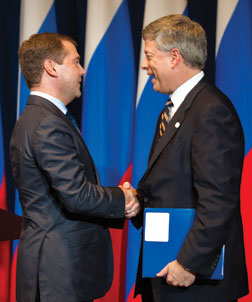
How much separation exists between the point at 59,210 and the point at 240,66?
4.53 feet

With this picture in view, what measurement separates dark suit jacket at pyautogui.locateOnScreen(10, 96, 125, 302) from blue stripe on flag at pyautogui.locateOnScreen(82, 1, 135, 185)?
933 millimetres

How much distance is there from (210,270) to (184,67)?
0.71 m

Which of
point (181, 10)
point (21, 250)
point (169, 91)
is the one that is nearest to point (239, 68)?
point (181, 10)

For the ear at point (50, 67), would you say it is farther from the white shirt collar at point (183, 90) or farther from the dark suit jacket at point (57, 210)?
the white shirt collar at point (183, 90)

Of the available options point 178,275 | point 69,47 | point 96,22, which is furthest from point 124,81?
point 178,275

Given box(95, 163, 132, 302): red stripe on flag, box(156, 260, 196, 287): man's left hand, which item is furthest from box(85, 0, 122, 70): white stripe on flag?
box(156, 260, 196, 287): man's left hand

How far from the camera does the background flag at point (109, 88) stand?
2.79 m

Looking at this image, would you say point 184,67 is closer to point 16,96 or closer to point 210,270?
point 210,270

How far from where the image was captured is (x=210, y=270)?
1508 millimetres

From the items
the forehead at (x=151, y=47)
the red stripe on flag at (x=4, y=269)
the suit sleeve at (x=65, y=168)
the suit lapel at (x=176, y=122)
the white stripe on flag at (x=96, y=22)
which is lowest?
the red stripe on flag at (x=4, y=269)

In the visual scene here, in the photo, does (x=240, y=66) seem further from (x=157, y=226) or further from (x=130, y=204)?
(x=157, y=226)

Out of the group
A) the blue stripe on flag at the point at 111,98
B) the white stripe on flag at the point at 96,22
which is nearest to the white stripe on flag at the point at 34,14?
the white stripe on flag at the point at 96,22

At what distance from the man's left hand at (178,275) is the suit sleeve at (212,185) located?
0.11ft

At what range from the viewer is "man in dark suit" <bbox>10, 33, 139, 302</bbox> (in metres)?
1.73
